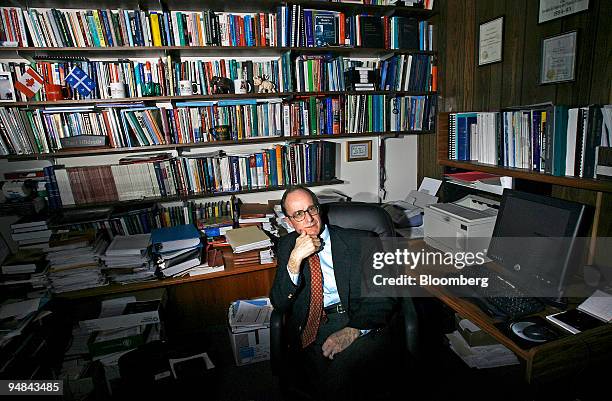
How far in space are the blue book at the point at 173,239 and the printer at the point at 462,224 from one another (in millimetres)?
1423

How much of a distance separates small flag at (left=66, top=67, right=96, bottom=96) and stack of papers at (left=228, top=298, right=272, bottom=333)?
1633mm

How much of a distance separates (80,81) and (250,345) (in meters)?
1.93

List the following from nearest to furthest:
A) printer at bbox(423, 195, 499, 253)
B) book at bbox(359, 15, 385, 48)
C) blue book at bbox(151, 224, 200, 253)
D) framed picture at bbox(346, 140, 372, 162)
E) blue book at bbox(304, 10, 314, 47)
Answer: printer at bbox(423, 195, 499, 253) → blue book at bbox(151, 224, 200, 253) → blue book at bbox(304, 10, 314, 47) → book at bbox(359, 15, 385, 48) → framed picture at bbox(346, 140, 372, 162)

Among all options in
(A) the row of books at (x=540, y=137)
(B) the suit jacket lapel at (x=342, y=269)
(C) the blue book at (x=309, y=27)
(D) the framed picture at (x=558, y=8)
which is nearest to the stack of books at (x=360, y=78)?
(C) the blue book at (x=309, y=27)

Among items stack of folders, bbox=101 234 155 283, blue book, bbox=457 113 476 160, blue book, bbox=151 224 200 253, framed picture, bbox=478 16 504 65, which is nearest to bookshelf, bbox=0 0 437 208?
blue book, bbox=151 224 200 253

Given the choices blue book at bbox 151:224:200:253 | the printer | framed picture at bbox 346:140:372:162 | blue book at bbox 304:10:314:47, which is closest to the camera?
the printer

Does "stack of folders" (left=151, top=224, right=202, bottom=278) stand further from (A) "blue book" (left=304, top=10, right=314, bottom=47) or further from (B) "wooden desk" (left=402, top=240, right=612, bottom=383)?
(B) "wooden desk" (left=402, top=240, right=612, bottom=383)

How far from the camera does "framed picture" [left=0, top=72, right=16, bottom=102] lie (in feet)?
6.64

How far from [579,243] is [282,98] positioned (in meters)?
1.91

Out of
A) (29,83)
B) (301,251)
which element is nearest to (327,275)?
(301,251)

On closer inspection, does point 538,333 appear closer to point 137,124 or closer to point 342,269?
point 342,269

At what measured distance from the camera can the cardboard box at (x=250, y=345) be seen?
6.68ft

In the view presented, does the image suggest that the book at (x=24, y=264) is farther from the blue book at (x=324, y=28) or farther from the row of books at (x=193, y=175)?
the blue book at (x=324, y=28)

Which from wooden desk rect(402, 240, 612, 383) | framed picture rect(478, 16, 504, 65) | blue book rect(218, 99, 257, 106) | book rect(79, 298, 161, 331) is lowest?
book rect(79, 298, 161, 331)
